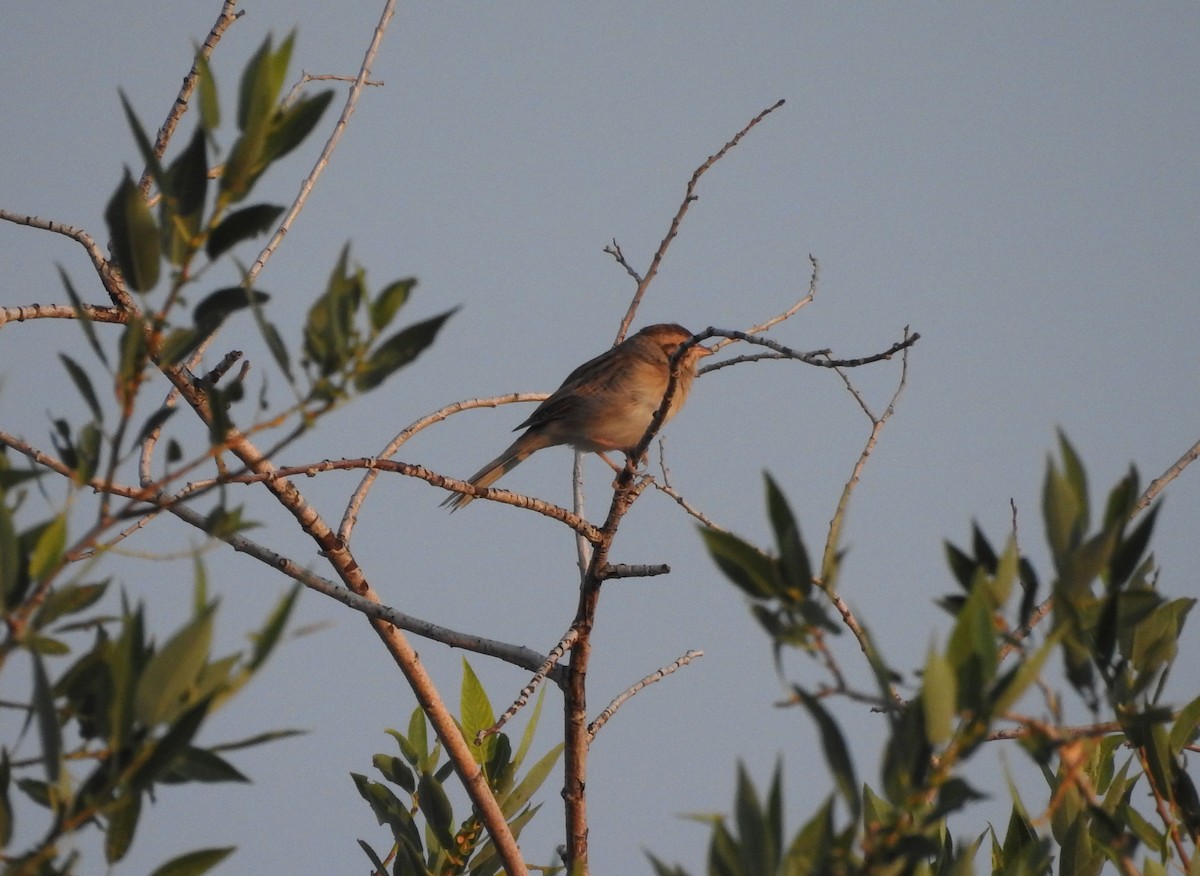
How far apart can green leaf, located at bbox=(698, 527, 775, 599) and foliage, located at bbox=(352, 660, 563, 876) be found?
230 cm

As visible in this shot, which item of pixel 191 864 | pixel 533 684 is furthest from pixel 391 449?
pixel 191 864

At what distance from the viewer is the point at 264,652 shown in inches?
62.6

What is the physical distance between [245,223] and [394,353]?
278 millimetres

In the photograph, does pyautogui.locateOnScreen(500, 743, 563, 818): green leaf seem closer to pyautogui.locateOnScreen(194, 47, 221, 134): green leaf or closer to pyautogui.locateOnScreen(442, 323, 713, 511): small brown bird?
pyautogui.locateOnScreen(194, 47, 221, 134): green leaf

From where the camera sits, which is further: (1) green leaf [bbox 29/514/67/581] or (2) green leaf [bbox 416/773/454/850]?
(2) green leaf [bbox 416/773/454/850]

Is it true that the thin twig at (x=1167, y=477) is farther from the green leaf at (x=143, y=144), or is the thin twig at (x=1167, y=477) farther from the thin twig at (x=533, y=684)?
the green leaf at (x=143, y=144)

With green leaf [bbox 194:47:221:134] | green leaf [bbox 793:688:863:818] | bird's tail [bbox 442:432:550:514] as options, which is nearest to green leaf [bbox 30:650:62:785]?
green leaf [bbox 194:47:221:134]

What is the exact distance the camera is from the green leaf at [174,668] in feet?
5.22

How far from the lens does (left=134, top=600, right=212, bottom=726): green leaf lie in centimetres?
159

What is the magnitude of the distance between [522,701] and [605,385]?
5376 mm

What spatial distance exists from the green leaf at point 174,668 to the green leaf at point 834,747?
72 cm

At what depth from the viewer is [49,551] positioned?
1.75 m

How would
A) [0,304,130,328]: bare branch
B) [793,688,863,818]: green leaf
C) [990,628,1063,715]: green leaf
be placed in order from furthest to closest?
[0,304,130,328]: bare branch
[793,688,863,818]: green leaf
[990,628,1063,715]: green leaf

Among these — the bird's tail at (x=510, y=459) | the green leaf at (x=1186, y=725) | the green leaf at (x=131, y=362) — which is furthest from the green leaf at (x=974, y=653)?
the bird's tail at (x=510, y=459)
